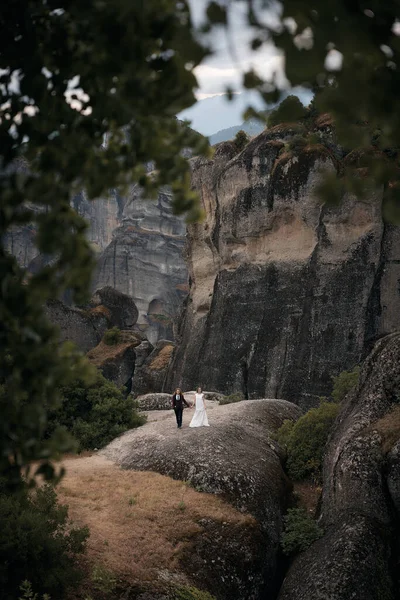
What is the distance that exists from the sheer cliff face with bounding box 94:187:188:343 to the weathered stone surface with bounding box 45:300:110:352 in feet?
121

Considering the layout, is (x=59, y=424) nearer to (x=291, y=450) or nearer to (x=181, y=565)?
(x=291, y=450)

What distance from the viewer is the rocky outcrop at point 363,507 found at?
8.59 metres

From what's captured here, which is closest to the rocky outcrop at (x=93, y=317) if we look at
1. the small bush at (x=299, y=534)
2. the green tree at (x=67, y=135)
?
the small bush at (x=299, y=534)

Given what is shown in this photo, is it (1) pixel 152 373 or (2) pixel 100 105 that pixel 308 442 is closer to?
(2) pixel 100 105

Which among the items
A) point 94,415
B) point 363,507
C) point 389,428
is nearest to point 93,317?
point 94,415

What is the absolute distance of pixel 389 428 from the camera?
10.3 m

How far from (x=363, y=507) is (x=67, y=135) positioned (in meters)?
8.94

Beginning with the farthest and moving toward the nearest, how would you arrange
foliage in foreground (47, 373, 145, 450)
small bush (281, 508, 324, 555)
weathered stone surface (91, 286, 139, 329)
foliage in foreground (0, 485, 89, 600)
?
weathered stone surface (91, 286, 139, 329), foliage in foreground (47, 373, 145, 450), small bush (281, 508, 324, 555), foliage in foreground (0, 485, 89, 600)

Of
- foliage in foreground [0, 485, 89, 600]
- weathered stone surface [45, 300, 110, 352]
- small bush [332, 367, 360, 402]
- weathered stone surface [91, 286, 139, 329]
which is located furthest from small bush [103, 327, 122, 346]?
foliage in foreground [0, 485, 89, 600]

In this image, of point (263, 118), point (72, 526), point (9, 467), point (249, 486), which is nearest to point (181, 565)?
point (72, 526)

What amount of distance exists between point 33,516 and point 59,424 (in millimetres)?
10098

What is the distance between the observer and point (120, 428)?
18.7 metres

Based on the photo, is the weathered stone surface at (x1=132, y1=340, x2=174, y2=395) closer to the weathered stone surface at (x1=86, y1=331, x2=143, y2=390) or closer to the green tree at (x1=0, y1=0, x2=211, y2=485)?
the weathered stone surface at (x1=86, y1=331, x2=143, y2=390)

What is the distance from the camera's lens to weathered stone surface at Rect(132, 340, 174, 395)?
1512 inches
